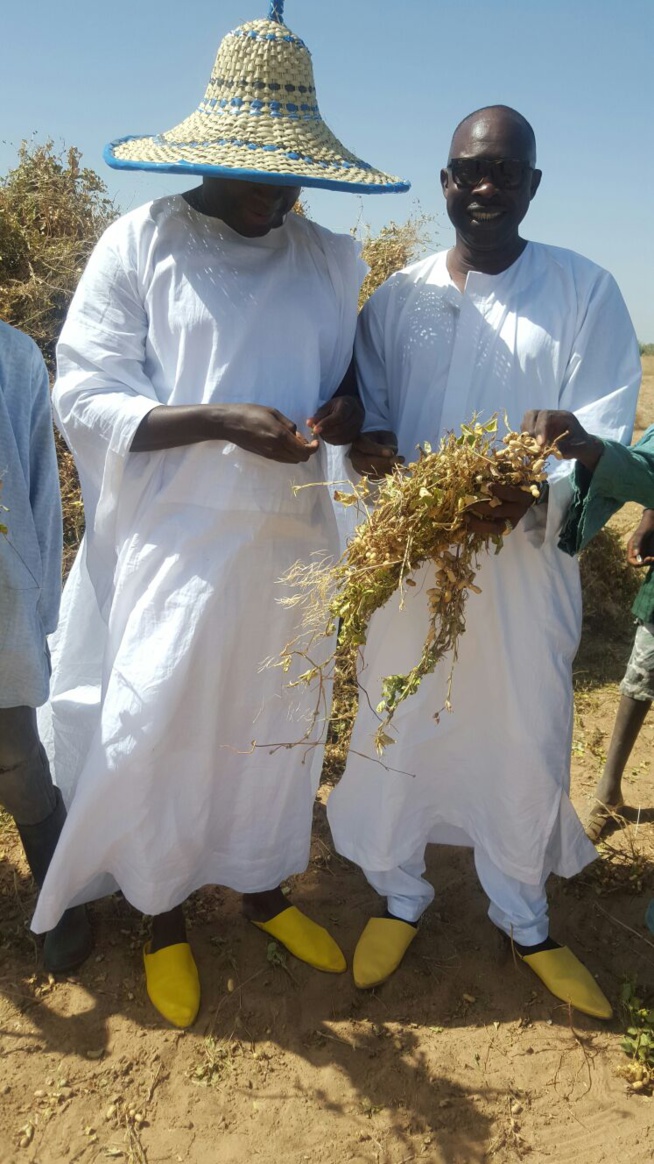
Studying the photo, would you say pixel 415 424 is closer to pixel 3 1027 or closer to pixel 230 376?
pixel 230 376

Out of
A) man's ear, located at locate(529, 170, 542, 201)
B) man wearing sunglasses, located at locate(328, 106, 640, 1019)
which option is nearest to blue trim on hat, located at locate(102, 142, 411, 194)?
man wearing sunglasses, located at locate(328, 106, 640, 1019)

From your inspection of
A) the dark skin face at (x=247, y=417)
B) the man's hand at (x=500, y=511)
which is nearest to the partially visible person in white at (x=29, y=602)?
the dark skin face at (x=247, y=417)

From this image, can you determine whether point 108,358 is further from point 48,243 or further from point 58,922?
point 48,243

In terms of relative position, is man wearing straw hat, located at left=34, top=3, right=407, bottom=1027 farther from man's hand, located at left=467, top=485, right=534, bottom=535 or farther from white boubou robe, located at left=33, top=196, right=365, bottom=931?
man's hand, located at left=467, top=485, right=534, bottom=535

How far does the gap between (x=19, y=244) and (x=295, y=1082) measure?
4.70m


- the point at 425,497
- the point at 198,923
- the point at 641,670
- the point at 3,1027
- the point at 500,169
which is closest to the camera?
the point at 425,497

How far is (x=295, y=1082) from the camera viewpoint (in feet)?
8.12

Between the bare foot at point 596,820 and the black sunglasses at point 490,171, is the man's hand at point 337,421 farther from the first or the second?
the bare foot at point 596,820

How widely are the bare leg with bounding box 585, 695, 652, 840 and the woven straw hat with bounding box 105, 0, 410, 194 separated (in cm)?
214

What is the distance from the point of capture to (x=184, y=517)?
2451mm

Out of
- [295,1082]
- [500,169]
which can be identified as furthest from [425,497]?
[295,1082]

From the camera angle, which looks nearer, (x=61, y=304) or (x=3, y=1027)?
(x=3, y=1027)

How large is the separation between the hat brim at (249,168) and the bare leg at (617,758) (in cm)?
213

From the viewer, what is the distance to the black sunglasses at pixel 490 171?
7.76 ft
